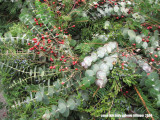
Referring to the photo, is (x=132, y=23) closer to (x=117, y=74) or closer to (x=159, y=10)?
(x=159, y=10)

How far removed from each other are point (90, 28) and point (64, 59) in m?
0.29

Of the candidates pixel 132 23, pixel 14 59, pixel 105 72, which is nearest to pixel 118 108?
pixel 105 72

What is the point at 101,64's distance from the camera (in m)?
0.62

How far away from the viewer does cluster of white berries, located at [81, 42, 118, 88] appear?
0.59 meters

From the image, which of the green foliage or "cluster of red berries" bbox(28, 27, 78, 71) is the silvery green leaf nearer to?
the green foliage

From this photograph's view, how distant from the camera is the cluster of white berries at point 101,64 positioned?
0.59m

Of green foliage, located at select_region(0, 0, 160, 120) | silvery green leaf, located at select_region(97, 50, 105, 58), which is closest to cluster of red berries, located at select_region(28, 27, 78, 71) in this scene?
green foliage, located at select_region(0, 0, 160, 120)

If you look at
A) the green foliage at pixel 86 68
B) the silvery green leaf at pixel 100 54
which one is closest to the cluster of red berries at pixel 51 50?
the green foliage at pixel 86 68

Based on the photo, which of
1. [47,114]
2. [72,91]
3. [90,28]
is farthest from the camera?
[90,28]

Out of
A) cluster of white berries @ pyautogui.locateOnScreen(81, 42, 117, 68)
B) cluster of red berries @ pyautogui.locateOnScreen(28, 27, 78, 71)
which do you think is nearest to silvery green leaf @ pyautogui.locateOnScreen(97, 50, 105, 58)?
cluster of white berries @ pyautogui.locateOnScreen(81, 42, 117, 68)

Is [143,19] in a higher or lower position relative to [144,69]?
higher

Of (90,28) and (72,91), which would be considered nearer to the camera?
(72,91)

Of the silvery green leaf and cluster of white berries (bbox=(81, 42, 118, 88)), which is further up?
the silvery green leaf

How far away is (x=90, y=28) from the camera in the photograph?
880 mm
